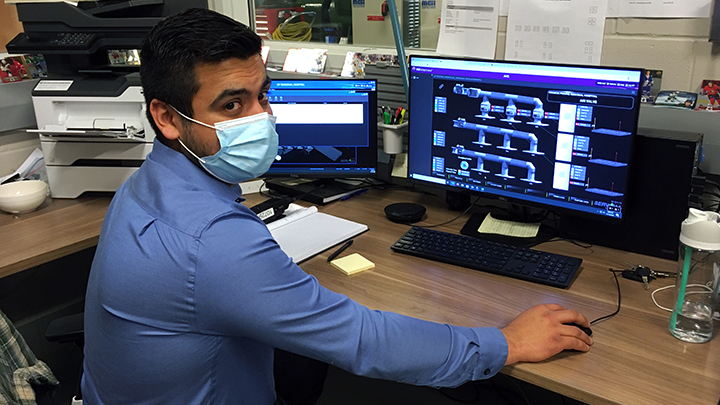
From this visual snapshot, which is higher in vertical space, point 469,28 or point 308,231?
point 469,28

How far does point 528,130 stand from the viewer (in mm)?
1496

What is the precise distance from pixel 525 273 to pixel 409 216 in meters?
0.45

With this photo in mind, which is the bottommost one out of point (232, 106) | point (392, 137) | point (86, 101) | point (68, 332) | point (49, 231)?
point (68, 332)

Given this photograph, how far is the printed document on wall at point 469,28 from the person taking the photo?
1.79m

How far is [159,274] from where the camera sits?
0.94 meters

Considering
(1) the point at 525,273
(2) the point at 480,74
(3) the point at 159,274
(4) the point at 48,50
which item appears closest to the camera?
(3) the point at 159,274

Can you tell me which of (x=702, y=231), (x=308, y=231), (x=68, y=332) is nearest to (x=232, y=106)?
(x=308, y=231)

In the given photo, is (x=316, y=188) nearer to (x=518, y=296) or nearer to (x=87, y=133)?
(x=87, y=133)

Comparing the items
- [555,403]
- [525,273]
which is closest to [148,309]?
[525,273]

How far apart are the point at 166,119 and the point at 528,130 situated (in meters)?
0.90

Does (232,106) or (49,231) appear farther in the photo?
(49,231)

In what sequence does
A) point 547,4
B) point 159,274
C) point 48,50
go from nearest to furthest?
1. point 159,274
2. point 547,4
3. point 48,50

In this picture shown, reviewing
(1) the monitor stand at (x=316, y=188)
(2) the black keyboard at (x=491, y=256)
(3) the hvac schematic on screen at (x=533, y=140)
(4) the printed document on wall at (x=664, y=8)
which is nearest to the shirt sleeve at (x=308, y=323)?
(2) the black keyboard at (x=491, y=256)

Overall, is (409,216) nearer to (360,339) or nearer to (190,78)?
(360,339)
